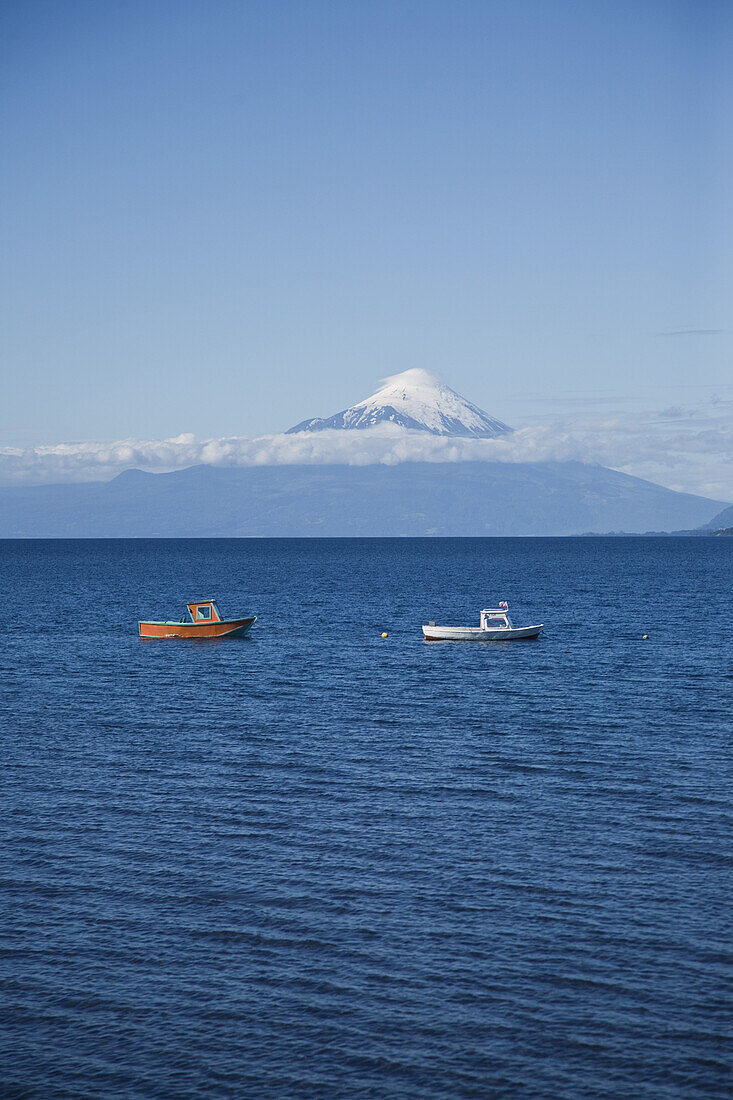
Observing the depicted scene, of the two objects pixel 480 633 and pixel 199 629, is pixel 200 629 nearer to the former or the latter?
pixel 199 629

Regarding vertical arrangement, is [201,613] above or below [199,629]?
above

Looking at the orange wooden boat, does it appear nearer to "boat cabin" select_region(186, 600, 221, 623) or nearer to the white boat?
"boat cabin" select_region(186, 600, 221, 623)

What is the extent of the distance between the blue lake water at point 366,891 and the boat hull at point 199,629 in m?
26.8

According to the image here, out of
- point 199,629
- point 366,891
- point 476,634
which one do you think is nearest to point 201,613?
point 199,629

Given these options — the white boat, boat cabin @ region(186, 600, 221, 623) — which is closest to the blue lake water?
the white boat

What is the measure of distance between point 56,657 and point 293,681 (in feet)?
66.4

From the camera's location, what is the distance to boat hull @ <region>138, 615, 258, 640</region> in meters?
86.9

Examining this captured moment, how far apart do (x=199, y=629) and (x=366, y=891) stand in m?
62.4

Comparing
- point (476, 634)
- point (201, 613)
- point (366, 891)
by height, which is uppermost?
point (201, 613)

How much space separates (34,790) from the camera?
119 ft

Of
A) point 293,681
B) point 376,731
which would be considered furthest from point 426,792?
point 293,681

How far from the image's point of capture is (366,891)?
26938 millimetres

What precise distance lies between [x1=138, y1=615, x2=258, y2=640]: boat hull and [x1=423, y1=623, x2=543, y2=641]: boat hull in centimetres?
1486

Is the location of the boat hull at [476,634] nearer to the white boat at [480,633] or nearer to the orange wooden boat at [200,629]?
the white boat at [480,633]
